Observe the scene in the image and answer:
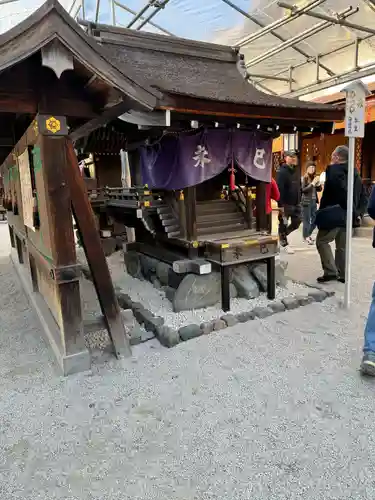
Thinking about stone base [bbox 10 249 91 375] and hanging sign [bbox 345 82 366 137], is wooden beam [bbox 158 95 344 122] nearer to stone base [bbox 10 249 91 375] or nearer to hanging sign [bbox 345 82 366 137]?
hanging sign [bbox 345 82 366 137]

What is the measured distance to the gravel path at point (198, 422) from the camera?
2.15 metres

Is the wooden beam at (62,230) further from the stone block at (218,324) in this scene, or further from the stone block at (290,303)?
the stone block at (290,303)

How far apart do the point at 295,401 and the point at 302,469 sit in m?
0.73

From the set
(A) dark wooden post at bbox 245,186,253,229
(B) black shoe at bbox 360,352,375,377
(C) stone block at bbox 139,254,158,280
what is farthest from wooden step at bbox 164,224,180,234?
(B) black shoe at bbox 360,352,375,377

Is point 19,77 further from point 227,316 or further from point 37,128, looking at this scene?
point 227,316

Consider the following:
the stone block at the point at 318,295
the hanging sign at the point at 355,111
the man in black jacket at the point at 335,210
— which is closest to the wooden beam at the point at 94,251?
the stone block at the point at 318,295

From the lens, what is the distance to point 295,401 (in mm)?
2922

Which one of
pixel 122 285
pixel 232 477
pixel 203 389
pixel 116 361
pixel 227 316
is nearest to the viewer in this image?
pixel 232 477

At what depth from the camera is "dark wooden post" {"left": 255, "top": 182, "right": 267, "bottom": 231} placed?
6078 millimetres

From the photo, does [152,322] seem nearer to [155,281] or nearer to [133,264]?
[155,281]

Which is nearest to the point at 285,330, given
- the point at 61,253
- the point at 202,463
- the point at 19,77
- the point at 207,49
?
the point at 202,463

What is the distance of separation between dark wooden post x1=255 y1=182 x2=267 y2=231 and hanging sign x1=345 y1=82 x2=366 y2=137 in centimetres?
170

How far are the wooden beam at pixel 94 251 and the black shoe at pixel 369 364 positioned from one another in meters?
2.34

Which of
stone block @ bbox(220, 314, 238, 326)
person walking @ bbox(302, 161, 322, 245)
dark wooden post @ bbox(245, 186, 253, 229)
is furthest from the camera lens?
person walking @ bbox(302, 161, 322, 245)
